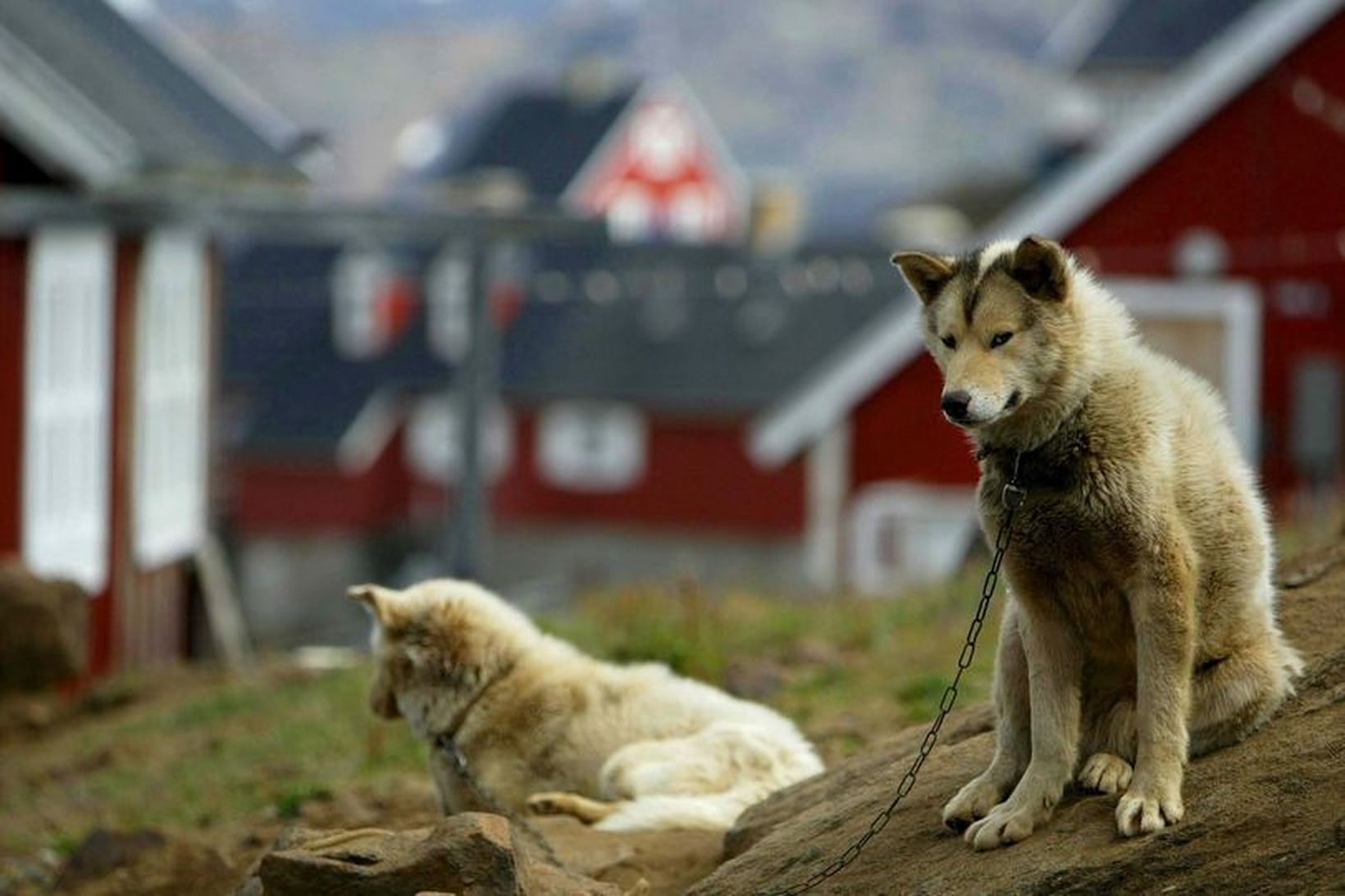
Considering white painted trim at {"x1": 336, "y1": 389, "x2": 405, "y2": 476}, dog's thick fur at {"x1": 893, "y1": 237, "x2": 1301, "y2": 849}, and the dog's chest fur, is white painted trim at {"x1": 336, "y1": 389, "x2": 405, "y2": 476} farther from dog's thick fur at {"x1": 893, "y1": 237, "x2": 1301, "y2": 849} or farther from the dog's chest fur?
the dog's chest fur

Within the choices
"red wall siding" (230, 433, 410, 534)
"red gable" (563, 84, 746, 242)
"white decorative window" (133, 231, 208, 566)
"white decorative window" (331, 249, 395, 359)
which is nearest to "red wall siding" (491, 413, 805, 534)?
"red wall siding" (230, 433, 410, 534)

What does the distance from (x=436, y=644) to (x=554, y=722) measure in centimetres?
59

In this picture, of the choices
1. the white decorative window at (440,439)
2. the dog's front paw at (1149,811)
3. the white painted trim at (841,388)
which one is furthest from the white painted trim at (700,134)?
the dog's front paw at (1149,811)

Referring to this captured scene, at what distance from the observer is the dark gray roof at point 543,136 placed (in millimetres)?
79000

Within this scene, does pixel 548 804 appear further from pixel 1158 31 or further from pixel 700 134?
pixel 700 134

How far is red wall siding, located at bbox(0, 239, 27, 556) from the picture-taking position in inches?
834

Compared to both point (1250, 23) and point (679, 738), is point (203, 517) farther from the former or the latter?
point (679, 738)

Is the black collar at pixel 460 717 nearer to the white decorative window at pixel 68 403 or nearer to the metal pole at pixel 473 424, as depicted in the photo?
the white decorative window at pixel 68 403

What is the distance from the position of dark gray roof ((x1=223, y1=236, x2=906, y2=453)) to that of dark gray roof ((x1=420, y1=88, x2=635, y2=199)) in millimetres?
6848

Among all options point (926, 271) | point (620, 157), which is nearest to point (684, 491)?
point (620, 157)

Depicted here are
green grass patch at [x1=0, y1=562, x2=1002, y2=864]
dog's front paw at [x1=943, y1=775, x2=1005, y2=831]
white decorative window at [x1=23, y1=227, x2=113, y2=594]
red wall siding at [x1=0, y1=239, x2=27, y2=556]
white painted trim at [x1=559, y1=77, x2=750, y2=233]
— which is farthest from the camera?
white painted trim at [x1=559, y1=77, x2=750, y2=233]

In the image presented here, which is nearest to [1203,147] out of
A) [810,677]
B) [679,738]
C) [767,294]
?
[810,677]

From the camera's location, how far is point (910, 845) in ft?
25.1

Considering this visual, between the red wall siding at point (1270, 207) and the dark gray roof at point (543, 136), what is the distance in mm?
46375
